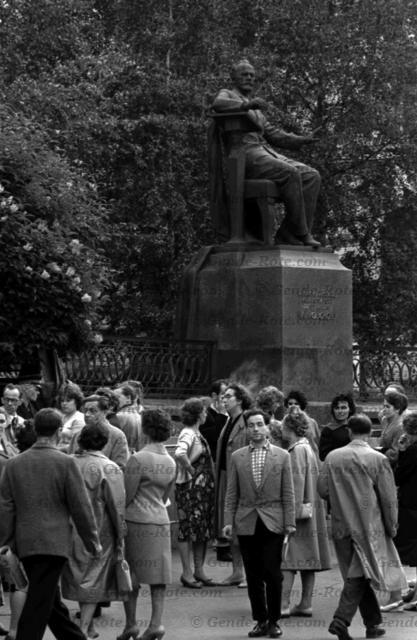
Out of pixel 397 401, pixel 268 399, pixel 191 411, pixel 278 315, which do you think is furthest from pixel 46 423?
pixel 278 315

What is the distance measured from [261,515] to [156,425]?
986 millimetres

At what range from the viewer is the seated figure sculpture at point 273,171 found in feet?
59.1

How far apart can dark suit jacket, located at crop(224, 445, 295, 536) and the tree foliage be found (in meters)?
20.3

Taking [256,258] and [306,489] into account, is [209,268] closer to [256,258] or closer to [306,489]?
[256,258]

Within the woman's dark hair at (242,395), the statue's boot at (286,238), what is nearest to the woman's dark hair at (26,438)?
the woman's dark hair at (242,395)

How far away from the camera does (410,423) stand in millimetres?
10977

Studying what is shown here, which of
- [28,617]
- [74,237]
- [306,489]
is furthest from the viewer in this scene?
[74,237]

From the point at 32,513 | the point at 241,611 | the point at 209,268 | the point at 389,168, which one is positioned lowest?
the point at 241,611

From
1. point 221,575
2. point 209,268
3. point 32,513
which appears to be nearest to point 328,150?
point 209,268

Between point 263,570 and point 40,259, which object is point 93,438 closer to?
point 263,570

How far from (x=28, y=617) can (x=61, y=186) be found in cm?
763

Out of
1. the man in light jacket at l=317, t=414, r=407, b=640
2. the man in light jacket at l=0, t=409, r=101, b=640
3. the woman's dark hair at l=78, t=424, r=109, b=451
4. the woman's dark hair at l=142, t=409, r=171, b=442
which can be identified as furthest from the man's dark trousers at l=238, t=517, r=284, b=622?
the man in light jacket at l=0, t=409, r=101, b=640

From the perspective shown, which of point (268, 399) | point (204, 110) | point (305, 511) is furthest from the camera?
point (204, 110)

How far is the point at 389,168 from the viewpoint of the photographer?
114 ft
